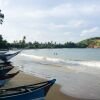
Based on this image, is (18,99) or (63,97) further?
(63,97)

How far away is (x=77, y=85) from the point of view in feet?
51.7

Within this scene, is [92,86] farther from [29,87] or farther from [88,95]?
[29,87]

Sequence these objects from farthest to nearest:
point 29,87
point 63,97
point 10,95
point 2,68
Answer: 1. point 2,68
2. point 63,97
3. point 29,87
4. point 10,95

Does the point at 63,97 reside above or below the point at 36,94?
below

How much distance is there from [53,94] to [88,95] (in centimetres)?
173

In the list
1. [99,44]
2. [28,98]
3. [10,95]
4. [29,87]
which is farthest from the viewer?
[99,44]

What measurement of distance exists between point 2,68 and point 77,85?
458 centimetres

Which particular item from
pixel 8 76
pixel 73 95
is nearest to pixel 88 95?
pixel 73 95

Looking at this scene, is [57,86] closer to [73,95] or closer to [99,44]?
[73,95]

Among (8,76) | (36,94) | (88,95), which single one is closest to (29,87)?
(36,94)

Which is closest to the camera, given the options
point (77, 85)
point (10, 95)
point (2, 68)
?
point (10, 95)

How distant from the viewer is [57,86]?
50.2 ft

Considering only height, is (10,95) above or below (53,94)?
above

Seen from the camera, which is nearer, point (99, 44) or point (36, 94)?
point (36, 94)
